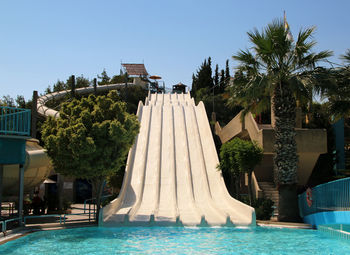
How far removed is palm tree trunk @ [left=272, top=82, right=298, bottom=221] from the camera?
1546 centimetres

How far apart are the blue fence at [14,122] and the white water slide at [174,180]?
182 inches

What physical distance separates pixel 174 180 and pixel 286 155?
314 inches

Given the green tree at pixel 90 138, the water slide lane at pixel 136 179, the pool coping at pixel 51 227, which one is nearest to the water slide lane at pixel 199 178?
the pool coping at pixel 51 227

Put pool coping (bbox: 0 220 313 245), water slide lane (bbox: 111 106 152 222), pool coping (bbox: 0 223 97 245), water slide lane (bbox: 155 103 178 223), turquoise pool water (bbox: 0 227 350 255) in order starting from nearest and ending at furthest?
turquoise pool water (bbox: 0 227 350 255), pool coping (bbox: 0 223 97 245), pool coping (bbox: 0 220 313 245), water slide lane (bbox: 155 103 178 223), water slide lane (bbox: 111 106 152 222)

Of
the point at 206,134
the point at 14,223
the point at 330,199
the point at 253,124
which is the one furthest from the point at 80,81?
the point at 330,199

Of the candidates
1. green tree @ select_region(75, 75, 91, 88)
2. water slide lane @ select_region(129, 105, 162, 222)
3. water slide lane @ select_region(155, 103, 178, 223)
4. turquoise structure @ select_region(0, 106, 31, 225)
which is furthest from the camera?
green tree @ select_region(75, 75, 91, 88)

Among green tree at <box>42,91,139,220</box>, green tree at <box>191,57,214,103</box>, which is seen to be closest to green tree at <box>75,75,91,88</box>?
green tree at <box>191,57,214,103</box>

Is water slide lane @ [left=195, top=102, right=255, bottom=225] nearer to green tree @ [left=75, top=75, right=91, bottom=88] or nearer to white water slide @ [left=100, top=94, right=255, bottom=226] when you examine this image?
white water slide @ [left=100, top=94, right=255, bottom=226]

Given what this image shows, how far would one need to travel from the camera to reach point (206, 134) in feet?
89.5

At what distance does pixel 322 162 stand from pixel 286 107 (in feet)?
30.6

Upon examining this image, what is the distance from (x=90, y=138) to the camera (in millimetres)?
15344

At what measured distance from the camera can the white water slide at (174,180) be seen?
54.2ft

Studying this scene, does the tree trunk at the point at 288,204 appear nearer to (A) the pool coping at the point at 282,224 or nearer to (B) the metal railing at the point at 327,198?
(B) the metal railing at the point at 327,198

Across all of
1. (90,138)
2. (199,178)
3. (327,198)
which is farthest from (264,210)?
(90,138)
